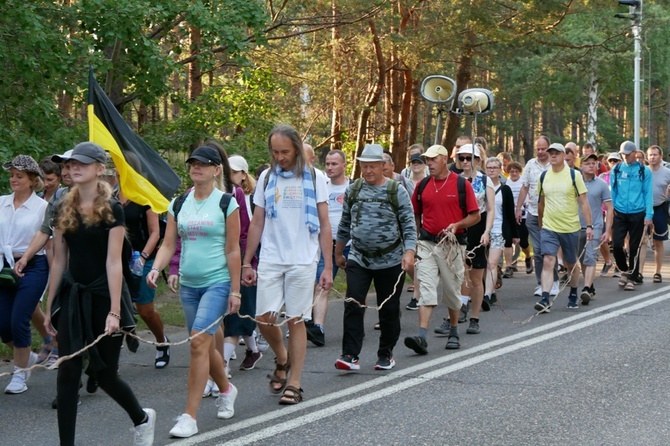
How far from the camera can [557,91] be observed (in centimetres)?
4053

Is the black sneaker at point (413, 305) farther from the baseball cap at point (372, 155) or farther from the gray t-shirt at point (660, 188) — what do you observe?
the gray t-shirt at point (660, 188)

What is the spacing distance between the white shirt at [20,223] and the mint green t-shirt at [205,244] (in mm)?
1864

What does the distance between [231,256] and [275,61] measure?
20048mm

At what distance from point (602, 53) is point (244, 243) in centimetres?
2373

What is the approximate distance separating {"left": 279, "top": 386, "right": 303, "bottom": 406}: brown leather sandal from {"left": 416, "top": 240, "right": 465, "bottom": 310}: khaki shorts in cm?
243

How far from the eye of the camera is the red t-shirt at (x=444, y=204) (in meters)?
9.12

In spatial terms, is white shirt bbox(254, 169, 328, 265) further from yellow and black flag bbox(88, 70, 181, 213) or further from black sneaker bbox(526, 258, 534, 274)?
black sneaker bbox(526, 258, 534, 274)

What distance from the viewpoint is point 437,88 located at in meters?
14.4

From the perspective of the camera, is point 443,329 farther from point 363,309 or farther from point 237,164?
point 237,164

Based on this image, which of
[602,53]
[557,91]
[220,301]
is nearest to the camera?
[220,301]

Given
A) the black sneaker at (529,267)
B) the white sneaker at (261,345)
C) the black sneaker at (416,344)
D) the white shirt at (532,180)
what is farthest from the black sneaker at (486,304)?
the black sneaker at (529,267)

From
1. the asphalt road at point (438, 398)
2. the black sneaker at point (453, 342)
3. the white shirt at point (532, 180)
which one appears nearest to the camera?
the asphalt road at point (438, 398)

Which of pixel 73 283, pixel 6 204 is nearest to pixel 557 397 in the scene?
pixel 73 283

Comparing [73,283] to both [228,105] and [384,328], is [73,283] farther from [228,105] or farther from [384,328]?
[228,105]
